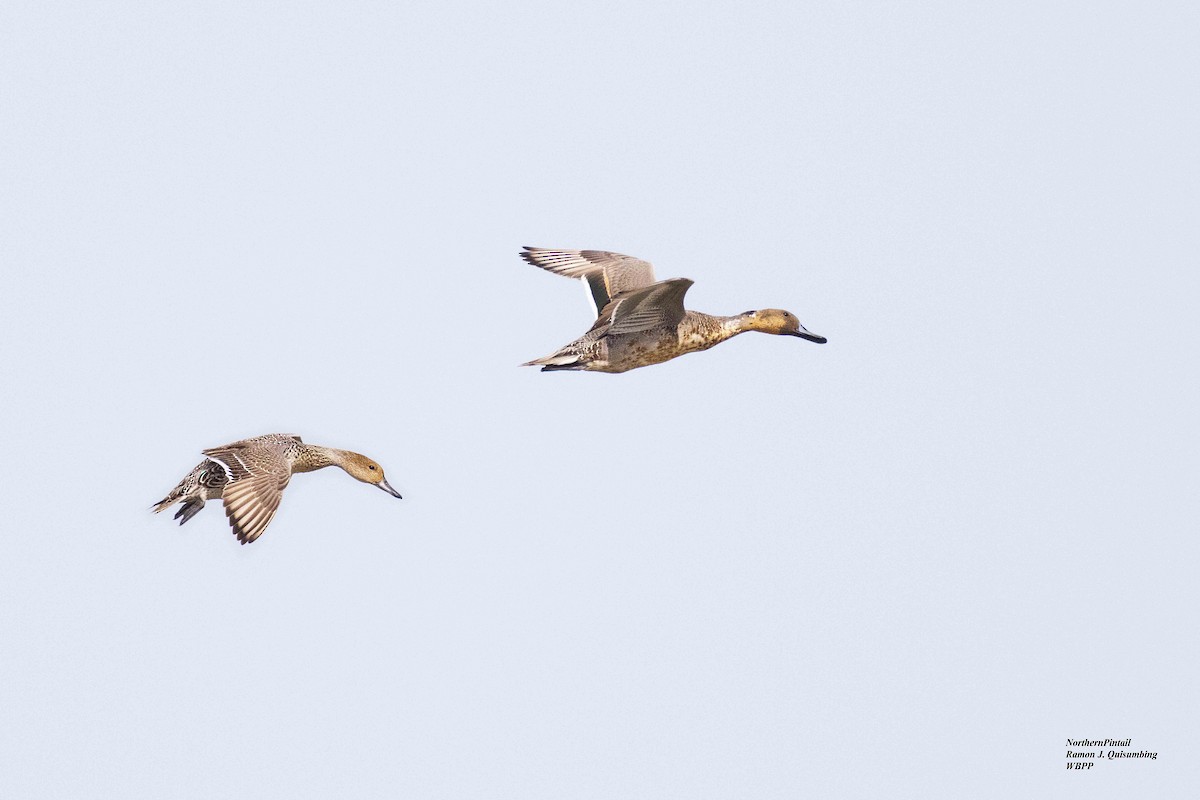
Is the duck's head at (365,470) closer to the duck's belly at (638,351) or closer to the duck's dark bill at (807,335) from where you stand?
the duck's belly at (638,351)

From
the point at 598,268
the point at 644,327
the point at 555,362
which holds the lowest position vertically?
the point at 555,362

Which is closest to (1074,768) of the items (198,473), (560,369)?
(560,369)

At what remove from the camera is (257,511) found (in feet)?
44.5

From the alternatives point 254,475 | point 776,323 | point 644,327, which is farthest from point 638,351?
point 254,475

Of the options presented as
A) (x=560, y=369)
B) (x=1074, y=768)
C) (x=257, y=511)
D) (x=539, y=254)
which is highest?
(x=539, y=254)

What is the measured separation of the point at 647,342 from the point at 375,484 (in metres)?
2.84

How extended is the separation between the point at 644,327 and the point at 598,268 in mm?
1828

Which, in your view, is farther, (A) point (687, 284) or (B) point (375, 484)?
(B) point (375, 484)

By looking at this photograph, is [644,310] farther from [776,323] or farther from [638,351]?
[776,323]

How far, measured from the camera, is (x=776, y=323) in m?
16.1

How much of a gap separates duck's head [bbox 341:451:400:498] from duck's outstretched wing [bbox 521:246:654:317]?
96.7 inches

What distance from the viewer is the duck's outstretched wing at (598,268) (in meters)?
16.3

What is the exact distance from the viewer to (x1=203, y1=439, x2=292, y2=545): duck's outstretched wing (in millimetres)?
13383

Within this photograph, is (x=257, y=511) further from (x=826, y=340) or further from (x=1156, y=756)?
(x=1156, y=756)
